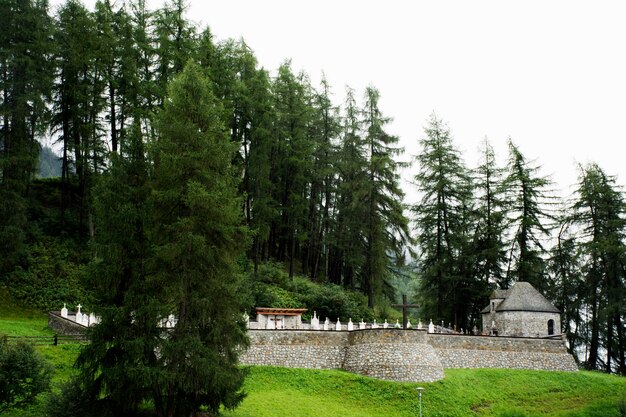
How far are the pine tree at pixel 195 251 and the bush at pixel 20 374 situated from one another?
339cm

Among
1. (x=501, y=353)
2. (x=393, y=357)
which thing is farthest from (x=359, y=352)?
(x=501, y=353)

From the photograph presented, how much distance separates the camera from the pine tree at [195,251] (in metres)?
18.1

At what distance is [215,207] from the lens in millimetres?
19000

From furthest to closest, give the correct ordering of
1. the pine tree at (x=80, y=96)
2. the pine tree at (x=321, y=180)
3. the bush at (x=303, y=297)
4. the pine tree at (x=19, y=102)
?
the pine tree at (x=321, y=180)
the pine tree at (x=80, y=96)
the bush at (x=303, y=297)
the pine tree at (x=19, y=102)

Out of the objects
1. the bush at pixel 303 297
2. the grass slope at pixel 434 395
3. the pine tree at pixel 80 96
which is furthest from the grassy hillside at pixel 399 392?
the pine tree at pixel 80 96

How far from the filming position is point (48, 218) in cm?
3659

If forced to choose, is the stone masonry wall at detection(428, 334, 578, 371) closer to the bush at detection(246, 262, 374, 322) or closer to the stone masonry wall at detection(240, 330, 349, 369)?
the stone masonry wall at detection(240, 330, 349, 369)

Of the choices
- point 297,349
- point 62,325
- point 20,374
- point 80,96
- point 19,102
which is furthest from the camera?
point 80,96

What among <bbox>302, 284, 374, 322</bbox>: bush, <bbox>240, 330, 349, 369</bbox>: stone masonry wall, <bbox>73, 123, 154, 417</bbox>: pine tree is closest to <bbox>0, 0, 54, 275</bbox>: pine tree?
<bbox>240, 330, 349, 369</bbox>: stone masonry wall

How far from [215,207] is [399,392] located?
1272 cm

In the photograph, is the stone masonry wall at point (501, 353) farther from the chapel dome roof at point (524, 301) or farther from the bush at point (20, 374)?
the bush at point (20, 374)

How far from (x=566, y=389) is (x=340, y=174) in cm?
2066

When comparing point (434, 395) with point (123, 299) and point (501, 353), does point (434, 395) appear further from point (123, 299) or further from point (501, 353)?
point (123, 299)

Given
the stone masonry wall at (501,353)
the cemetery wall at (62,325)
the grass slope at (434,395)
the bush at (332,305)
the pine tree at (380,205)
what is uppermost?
the pine tree at (380,205)
